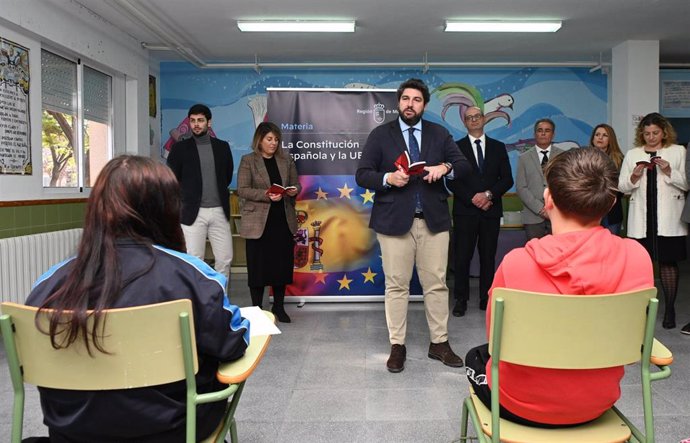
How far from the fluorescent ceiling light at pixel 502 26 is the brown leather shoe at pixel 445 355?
Result: 12.6 feet

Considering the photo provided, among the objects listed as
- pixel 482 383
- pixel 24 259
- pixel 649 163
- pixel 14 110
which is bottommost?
pixel 482 383

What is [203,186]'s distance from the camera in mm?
4406

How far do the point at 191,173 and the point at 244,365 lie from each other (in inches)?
128

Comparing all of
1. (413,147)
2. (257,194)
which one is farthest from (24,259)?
(413,147)

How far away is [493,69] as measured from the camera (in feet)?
25.1

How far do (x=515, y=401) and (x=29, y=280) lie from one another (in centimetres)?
412

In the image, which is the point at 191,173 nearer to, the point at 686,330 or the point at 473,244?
the point at 473,244

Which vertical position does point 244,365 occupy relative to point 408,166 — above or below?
below

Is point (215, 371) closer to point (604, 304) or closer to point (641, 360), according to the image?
point (604, 304)

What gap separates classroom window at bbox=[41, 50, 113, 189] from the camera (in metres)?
5.11

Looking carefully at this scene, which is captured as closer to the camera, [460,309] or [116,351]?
[116,351]

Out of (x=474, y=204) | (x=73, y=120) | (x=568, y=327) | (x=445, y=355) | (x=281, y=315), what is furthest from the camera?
(x=73, y=120)

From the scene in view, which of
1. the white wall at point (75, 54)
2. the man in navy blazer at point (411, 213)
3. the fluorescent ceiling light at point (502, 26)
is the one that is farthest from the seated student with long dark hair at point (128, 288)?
the fluorescent ceiling light at point (502, 26)

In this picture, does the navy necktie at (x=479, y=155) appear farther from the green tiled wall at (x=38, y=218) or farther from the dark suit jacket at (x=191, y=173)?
the green tiled wall at (x=38, y=218)
